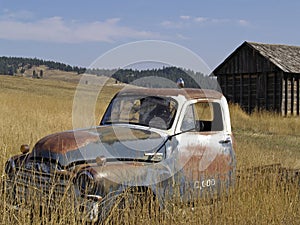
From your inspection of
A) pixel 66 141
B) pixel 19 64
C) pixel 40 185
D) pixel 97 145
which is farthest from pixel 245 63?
pixel 19 64

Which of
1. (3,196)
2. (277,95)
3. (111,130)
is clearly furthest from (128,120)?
→ (277,95)

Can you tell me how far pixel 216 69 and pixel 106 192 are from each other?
26.5 metres

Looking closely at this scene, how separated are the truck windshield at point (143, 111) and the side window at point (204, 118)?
0.81 ft

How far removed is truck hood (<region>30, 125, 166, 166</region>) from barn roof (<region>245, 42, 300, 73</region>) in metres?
21.9

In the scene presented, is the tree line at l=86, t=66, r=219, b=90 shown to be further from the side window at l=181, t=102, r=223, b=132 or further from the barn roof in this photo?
the barn roof

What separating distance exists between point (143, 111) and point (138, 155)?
1.05m

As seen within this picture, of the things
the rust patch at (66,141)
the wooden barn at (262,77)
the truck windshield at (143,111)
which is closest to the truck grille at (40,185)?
the rust patch at (66,141)

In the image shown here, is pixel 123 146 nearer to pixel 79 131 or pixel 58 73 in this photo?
pixel 79 131

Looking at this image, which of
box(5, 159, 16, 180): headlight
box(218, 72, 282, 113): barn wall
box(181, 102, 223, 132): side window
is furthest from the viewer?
box(218, 72, 282, 113): barn wall

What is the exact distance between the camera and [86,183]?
15.1 ft

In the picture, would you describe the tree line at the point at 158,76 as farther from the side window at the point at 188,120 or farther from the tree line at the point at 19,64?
the tree line at the point at 19,64

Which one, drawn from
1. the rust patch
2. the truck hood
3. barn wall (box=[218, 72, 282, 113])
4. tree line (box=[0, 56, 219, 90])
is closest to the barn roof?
barn wall (box=[218, 72, 282, 113])

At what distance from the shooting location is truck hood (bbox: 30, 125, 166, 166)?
506cm

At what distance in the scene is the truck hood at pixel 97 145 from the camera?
16.6ft
